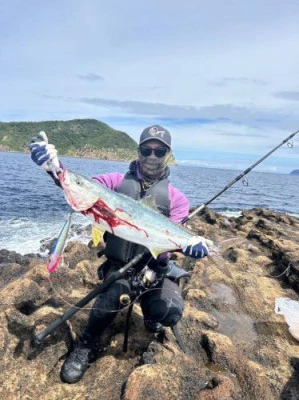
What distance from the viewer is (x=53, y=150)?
14.8 feet

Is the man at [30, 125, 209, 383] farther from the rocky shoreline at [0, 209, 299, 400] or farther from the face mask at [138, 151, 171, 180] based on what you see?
the rocky shoreline at [0, 209, 299, 400]

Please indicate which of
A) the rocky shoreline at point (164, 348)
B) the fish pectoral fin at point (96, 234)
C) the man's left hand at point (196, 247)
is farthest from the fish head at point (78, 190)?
the rocky shoreline at point (164, 348)

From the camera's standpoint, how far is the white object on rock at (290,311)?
7323mm

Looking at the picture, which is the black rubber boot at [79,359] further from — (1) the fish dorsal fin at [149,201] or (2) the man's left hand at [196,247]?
(1) the fish dorsal fin at [149,201]

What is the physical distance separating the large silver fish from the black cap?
1.40m

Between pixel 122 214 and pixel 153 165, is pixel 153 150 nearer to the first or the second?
pixel 153 165

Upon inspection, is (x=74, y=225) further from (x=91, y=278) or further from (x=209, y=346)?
(x=209, y=346)

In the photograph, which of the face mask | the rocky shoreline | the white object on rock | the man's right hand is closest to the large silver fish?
the man's right hand

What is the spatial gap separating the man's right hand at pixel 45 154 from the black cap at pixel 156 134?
2038 mm

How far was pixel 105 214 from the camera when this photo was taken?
187 inches

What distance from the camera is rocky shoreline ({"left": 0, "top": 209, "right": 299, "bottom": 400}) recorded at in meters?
4.85

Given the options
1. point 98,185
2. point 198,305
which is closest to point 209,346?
point 198,305

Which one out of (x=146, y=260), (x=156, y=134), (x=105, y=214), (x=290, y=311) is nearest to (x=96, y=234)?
(x=105, y=214)

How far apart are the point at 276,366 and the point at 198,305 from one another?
247cm
